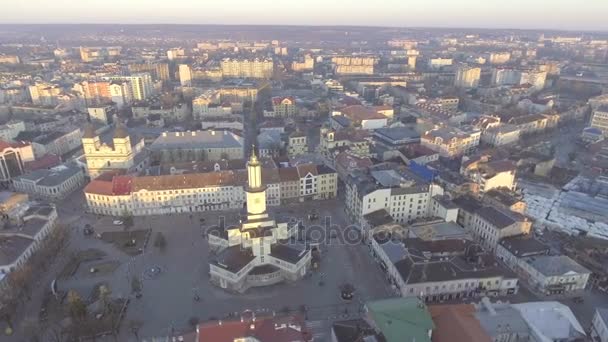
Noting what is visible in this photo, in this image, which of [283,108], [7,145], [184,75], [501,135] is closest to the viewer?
→ [7,145]

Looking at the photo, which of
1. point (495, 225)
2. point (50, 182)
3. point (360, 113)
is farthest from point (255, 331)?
point (360, 113)

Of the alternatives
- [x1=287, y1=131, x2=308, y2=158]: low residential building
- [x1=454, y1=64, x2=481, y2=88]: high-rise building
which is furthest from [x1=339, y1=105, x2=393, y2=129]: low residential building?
[x1=454, y1=64, x2=481, y2=88]: high-rise building

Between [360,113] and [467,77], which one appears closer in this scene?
[360,113]

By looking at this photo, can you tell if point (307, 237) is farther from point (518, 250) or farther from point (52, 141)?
point (52, 141)

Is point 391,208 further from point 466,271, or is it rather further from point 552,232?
point 552,232

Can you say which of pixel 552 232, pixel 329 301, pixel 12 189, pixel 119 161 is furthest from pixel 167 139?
pixel 552 232

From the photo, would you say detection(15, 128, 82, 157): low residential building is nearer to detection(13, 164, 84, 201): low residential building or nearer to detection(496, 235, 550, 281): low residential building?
detection(13, 164, 84, 201): low residential building
